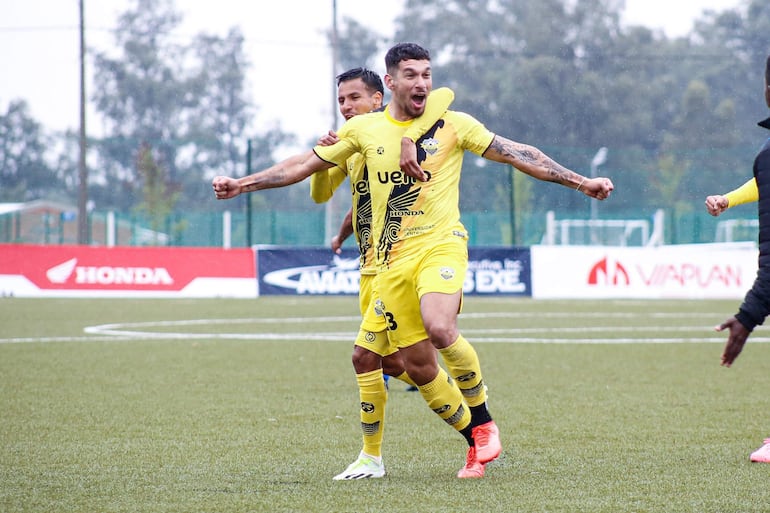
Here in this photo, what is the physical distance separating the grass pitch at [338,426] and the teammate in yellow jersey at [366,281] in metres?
0.19

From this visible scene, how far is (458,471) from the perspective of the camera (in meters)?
6.02

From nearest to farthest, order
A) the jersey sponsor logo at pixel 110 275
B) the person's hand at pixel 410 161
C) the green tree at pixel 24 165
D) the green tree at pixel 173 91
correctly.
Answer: the person's hand at pixel 410 161 → the jersey sponsor logo at pixel 110 275 → the green tree at pixel 24 165 → the green tree at pixel 173 91

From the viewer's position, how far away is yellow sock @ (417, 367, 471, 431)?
240 inches

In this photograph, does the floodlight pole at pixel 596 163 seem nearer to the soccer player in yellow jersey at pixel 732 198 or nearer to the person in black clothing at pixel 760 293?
the soccer player in yellow jersey at pixel 732 198

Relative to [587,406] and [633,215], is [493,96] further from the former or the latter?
[587,406]

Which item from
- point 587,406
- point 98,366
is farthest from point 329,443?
point 98,366

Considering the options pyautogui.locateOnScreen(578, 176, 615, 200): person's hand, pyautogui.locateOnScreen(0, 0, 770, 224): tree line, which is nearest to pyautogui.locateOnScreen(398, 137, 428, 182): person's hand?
pyautogui.locateOnScreen(578, 176, 615, 200): person's hand

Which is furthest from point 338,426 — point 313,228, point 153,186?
point 153,186

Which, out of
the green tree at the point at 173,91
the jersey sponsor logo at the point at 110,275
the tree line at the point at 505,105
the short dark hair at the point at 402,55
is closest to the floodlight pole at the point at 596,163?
the tree line at the point at 505,105

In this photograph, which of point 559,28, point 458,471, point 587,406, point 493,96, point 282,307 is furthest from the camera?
point 559,28

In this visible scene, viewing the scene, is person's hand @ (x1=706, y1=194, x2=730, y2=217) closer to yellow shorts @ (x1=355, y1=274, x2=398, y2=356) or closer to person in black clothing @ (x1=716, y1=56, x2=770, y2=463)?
person in black clothing @ (x1=716, y1=56, x2=770, y2=463)

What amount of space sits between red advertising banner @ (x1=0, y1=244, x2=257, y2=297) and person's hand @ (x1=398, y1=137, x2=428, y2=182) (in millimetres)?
20079

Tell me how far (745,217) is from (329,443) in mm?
29479

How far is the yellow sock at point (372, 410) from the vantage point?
6.08 m
